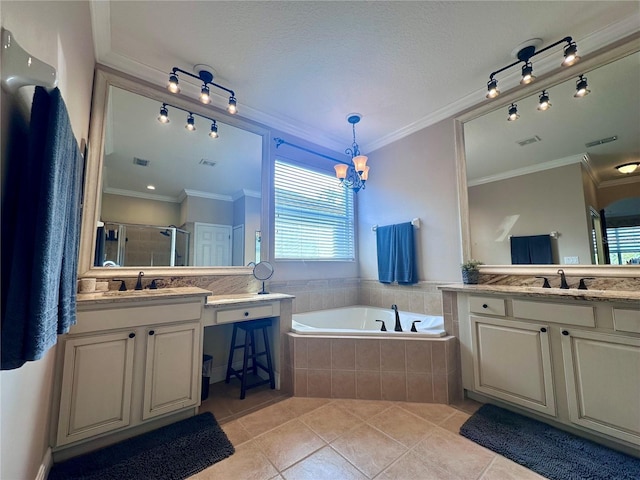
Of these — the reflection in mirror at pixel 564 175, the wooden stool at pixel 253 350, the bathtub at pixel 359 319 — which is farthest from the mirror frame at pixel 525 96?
the wooden stool at pixel 253 350

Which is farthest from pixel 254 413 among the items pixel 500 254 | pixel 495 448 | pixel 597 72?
pixel 597 72

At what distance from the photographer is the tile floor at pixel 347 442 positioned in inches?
55.8

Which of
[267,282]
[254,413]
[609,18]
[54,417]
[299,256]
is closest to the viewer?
[54,417]

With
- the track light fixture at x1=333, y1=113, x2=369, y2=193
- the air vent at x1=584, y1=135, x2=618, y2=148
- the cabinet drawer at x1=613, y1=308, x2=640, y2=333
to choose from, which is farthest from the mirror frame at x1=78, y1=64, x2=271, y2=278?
the air vent at x1=584, y1=135, x2=618, y2=148

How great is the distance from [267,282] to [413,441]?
1846 mm

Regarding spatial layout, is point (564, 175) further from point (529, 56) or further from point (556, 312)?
point (556, 312)

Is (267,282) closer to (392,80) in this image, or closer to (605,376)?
(392,80)

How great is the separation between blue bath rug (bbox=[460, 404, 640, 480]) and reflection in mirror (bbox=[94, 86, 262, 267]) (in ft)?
7.65

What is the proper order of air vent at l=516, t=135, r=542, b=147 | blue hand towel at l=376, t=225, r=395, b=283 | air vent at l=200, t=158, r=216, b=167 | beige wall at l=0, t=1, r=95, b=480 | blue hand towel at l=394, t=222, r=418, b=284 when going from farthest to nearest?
1. blue hand towel at l=376, t=225, r=395, b=283
2. blue hand towel at l=394, t=222, r=418, b=284
3. air vent at l=200, t=158, r=216, b=167
4. air vent at l=516, t=135, r=542, b=147
5. beige wall at l=0, t=1, r=95, b=480

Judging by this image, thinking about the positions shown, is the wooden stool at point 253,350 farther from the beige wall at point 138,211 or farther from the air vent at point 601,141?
the air vent at point 601,141

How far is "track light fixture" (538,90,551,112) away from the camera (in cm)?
220

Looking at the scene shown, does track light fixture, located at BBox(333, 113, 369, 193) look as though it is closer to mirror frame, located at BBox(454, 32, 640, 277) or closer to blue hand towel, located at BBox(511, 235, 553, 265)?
mirror frame, located at BBox(454, 32, 640, 277)

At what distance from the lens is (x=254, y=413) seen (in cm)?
198

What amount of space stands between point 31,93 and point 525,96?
3169 millimetres
